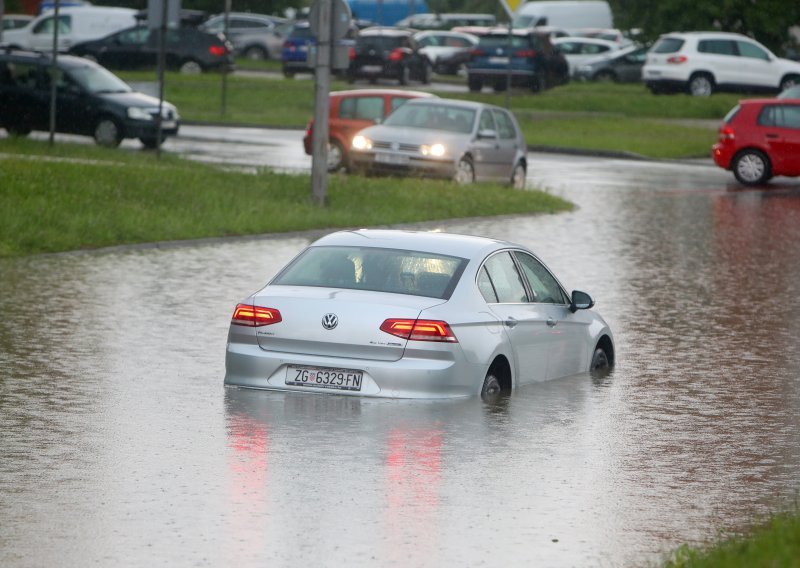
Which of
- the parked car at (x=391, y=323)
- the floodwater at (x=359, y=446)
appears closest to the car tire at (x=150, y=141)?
the floodwater at (x=359, y=446)

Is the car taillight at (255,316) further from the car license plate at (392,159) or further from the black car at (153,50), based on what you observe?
the black car at (153,50)

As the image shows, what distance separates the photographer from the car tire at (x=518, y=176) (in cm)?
3247

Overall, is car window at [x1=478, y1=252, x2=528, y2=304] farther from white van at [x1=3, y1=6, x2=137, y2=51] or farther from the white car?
the white car

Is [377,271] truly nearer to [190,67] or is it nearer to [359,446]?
[359,446]

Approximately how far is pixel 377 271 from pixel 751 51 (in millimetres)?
45106

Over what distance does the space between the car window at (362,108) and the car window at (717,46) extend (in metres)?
22.2

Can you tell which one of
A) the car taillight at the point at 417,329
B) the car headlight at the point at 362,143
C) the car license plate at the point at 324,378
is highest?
the car taillight at the point at 417,329

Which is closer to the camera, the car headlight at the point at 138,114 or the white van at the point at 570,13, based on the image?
the car headlight at the point at 138,114

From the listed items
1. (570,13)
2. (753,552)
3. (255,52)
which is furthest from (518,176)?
(570,13)

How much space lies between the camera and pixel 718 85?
55.7 metres

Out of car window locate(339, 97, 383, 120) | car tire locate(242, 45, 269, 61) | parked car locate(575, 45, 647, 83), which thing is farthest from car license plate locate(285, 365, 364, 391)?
car tire locate(242, 45, 269, 61)

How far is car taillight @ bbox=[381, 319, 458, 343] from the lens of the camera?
11477 millimetres

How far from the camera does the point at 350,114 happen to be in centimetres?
3441

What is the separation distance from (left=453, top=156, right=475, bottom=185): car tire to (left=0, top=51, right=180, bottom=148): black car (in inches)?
300
